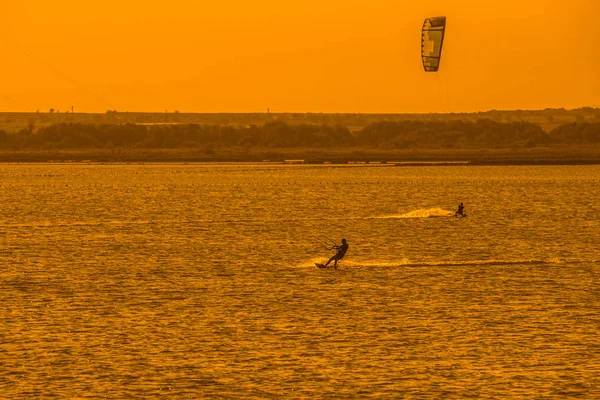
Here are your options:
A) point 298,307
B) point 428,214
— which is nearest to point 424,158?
point 428,214

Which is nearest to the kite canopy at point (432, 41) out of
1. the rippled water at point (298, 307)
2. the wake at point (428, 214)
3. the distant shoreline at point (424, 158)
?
the rippled water at point (298, 307)

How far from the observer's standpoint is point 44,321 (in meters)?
27.8

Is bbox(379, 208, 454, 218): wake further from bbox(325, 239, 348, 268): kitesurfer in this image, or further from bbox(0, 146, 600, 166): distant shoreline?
bbox(0, 146, 600, 166): distant shoreline

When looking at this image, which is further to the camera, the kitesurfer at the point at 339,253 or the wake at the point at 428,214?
the wake at the point at 428,214

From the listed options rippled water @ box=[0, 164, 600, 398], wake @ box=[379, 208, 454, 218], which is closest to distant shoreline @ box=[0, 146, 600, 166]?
wake @ box=[379, 208, 454, 218]

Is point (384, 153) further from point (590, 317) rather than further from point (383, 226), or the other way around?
point (590, 317)

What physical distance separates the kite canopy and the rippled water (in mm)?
7176

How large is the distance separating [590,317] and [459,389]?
8.24 metres

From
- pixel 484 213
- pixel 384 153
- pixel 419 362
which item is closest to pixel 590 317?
pixel 419 362

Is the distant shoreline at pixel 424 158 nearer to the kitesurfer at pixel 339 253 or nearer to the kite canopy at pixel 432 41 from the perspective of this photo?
the kite canopy at pixel 432 41

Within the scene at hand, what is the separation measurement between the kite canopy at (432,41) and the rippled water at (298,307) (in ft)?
23.5

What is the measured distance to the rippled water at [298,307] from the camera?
2198 centimetres

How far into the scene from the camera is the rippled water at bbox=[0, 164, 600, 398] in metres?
22.0

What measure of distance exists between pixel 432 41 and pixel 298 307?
27565mm
